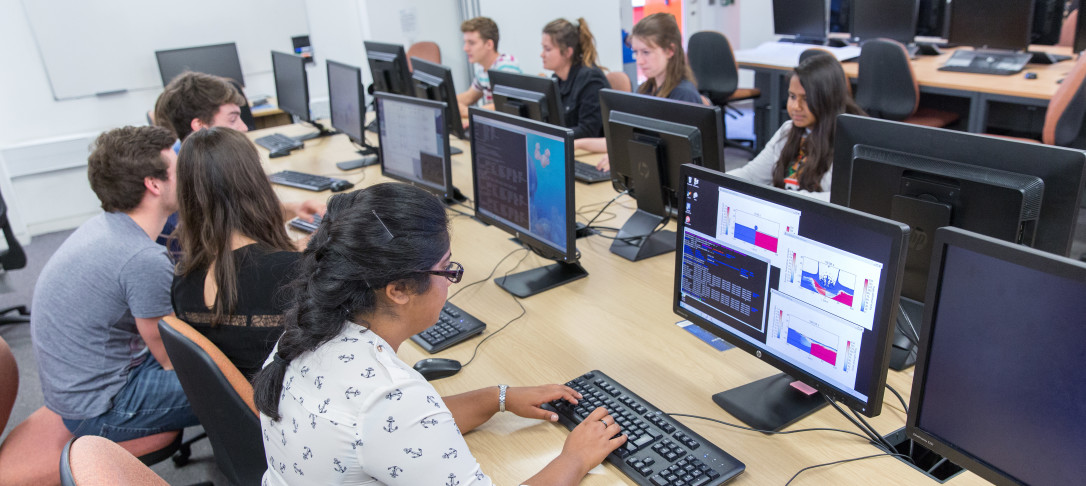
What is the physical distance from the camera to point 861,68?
4328 mm

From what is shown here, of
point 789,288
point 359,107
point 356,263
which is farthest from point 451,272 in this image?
point 359,107

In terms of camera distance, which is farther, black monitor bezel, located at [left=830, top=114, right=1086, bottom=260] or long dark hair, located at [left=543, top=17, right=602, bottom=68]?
long dark hair, located at [left=543, top=17, right=602, bottom=68]

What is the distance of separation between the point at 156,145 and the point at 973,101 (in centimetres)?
382

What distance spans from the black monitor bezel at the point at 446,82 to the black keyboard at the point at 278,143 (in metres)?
0.76

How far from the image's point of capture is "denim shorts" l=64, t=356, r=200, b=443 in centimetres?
188

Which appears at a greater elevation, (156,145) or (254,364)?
(156,145)

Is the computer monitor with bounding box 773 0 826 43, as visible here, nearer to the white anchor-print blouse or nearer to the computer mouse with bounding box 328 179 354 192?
the computer mouse with bounding box 328 179 354 192

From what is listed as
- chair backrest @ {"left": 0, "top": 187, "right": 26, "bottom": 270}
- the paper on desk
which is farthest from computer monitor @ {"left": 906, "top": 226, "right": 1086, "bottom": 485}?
the paper on desk

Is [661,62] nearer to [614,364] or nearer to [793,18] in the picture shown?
[614,364]

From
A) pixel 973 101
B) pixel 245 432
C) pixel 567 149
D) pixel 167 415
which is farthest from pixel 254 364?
pixel 973 101

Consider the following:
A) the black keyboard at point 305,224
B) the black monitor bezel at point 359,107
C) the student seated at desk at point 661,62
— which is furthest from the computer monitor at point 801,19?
the black keyboard at point 305,224

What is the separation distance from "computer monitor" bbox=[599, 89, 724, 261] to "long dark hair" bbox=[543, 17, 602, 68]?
133 centimetres

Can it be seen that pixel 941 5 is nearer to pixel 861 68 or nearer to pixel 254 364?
pixel 861 68

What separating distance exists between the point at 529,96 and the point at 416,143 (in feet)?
1.57
